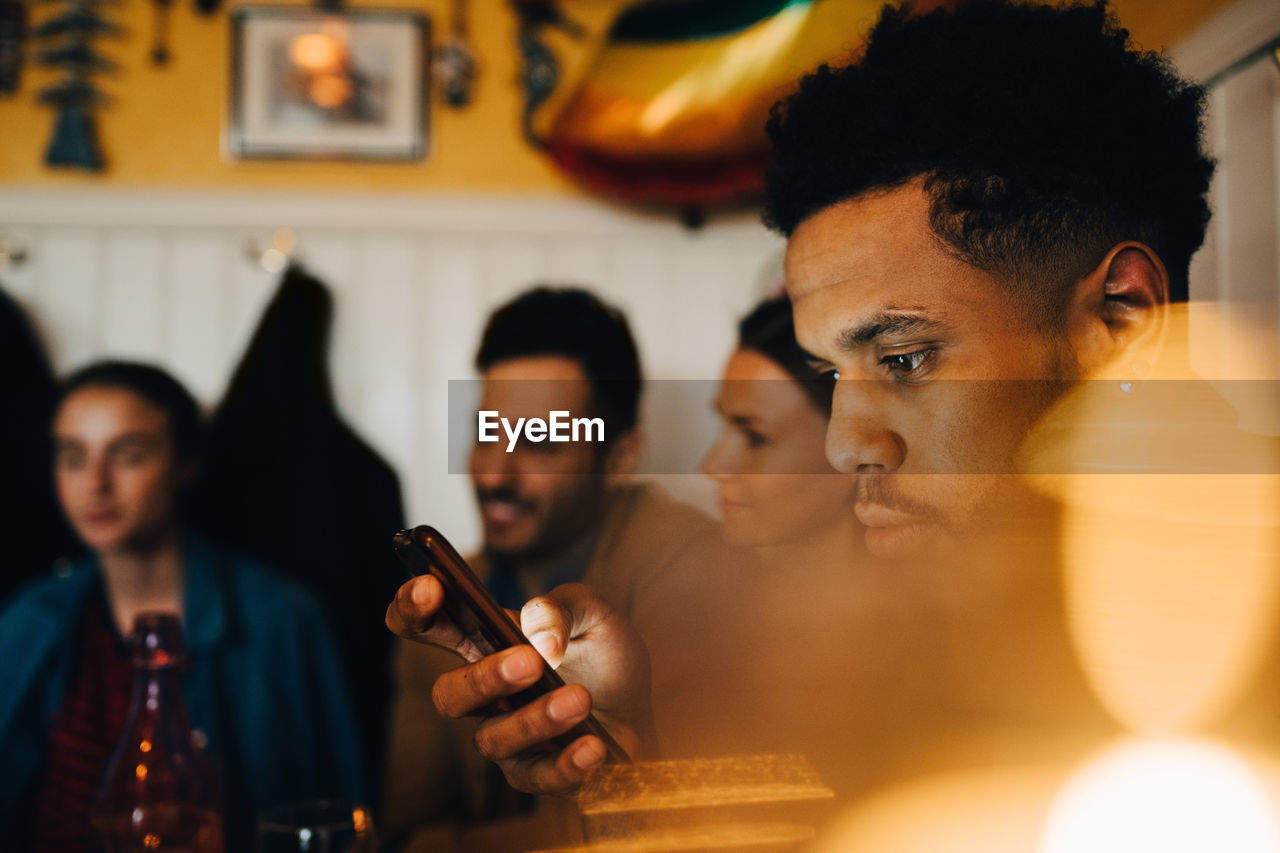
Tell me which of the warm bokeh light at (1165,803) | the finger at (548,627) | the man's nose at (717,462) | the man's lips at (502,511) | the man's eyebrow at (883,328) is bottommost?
the warm bokeh light at (1165,803)

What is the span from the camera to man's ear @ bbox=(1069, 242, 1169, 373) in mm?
260

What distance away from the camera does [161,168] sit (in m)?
1.04

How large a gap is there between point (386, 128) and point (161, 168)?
0.91ft

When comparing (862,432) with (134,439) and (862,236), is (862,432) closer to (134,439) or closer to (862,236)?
(862,236)

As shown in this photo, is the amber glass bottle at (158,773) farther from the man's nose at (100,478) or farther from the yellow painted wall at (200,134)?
the yellow painted wall at (200,134)

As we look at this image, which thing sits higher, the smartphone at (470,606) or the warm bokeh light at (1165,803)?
the smartphone at (470,606)

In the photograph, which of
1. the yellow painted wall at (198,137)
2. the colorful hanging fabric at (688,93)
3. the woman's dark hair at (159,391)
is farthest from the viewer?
the yellow painted wall at (198,137)

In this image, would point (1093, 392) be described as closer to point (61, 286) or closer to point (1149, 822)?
point (1149, 822)

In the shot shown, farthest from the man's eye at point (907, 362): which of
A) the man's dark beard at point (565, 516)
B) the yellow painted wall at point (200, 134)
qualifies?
the yellow painted wall at point (200, 134)

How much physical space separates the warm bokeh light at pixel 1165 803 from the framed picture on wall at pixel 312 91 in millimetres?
999

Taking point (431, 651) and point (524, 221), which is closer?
point (431, 651)

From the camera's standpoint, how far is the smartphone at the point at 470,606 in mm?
229

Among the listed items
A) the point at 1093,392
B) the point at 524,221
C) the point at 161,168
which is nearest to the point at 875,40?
the point at 1093,392

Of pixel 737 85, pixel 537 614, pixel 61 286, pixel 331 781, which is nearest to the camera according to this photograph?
pixel 537 614
